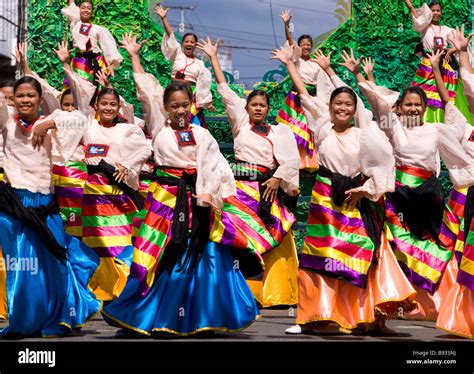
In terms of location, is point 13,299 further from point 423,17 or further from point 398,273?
point 423,17

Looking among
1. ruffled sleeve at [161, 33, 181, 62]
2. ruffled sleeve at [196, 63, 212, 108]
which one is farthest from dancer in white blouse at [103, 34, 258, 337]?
ruffled sleeve at [161, 33, 181, 62]

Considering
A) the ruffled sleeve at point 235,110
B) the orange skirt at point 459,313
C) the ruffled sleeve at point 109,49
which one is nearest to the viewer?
the orange skirt at point 459,313

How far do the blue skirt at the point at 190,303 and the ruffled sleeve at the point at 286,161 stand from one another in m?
2.11

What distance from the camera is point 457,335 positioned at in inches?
350

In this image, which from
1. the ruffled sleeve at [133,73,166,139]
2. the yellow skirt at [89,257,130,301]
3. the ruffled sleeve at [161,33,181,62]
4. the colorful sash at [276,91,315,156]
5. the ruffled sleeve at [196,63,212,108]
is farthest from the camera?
the ruffled sleeve at [161,33,181,62]

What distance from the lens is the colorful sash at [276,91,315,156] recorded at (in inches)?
508

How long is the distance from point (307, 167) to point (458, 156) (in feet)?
11.9

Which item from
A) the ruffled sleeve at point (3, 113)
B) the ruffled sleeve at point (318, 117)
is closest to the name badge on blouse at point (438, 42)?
the ruffled sleeve at point (318, 117)

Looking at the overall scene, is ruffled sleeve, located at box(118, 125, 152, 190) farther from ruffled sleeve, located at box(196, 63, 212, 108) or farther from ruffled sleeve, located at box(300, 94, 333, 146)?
ruffled sleeve, located at box(196, 63, 212, 108)

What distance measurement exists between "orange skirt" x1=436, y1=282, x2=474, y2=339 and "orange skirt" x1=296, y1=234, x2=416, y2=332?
8.9 inches

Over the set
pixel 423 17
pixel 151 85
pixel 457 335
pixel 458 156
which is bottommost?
pixel 457 335

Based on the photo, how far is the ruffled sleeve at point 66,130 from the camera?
874 cm

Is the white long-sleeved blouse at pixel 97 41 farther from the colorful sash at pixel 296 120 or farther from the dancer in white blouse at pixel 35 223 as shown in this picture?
the dancer in white blouse at pixel 35 223
